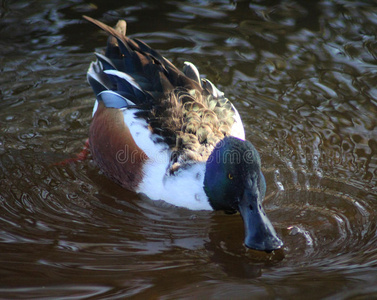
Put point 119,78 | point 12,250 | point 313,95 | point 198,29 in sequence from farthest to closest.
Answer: point 198,29 → point 313,95 → point 119,78 → point 12,250

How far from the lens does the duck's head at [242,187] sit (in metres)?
3.64

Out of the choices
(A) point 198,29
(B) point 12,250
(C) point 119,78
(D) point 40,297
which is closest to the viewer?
(D) point 40,297

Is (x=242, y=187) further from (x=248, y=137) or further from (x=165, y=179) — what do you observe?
(x=248, y=137)

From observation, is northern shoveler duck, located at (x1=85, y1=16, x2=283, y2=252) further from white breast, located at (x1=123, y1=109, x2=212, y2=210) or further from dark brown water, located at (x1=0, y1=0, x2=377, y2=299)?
dark brown water, located at (x1=0, y1=0, x2=377, y2=299)

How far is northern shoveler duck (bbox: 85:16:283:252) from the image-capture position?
3.89 m

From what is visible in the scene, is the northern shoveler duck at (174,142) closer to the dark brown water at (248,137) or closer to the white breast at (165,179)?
the white breast at (165,179)

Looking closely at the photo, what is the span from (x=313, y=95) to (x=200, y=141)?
2031mm

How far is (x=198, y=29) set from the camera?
22.6ft

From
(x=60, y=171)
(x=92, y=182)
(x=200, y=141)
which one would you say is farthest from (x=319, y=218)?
(x=60, y=171)

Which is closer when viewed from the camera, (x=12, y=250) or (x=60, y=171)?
(x=12, y=250)

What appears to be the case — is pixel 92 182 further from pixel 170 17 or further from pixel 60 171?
pixel 170 17

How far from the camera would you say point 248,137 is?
5.30 meters

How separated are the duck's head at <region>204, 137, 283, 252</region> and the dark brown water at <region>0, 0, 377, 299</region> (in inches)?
7.5

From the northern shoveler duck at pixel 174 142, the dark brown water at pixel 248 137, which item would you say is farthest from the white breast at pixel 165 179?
the dark brown water at pixel 248 137
